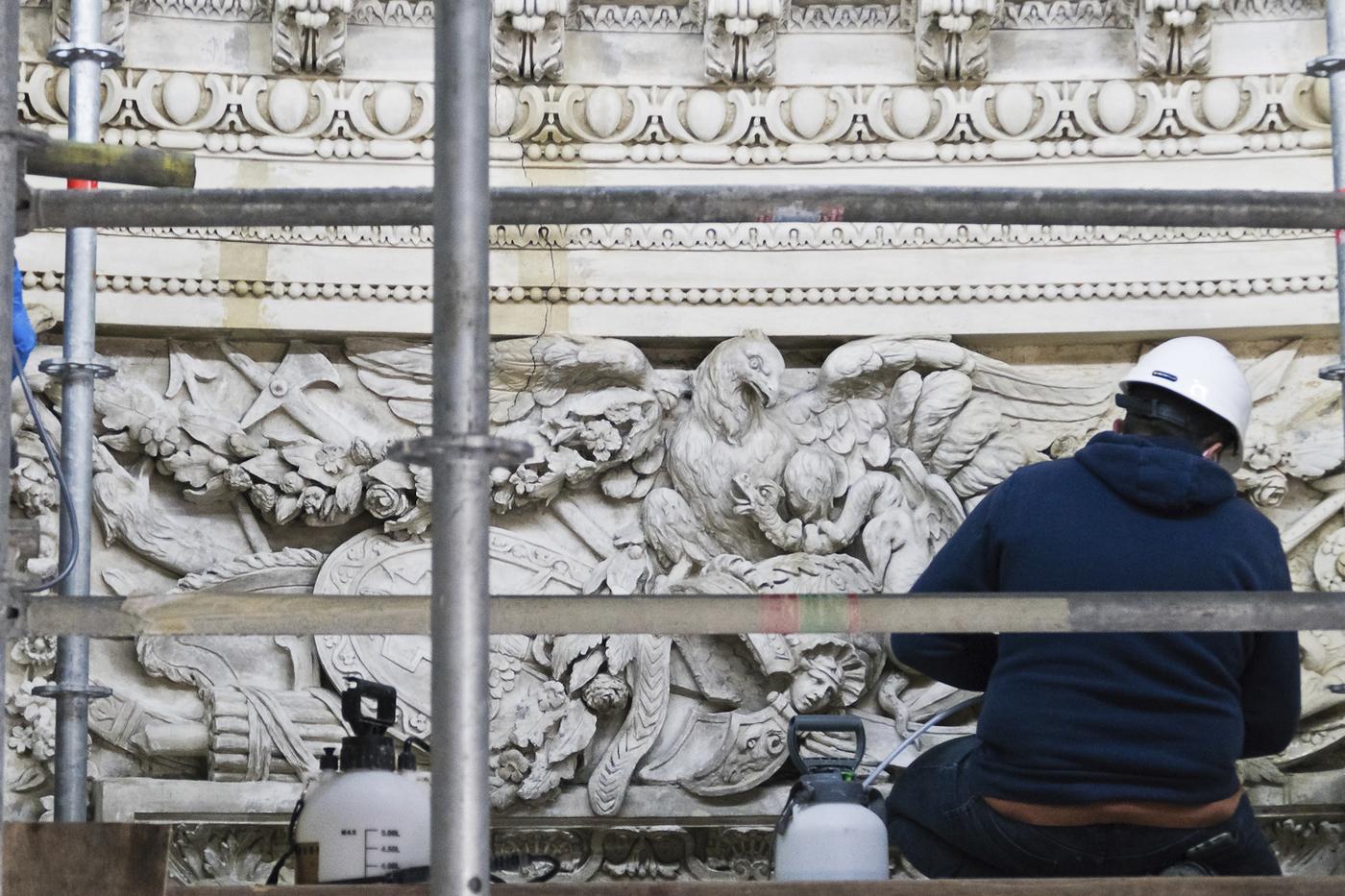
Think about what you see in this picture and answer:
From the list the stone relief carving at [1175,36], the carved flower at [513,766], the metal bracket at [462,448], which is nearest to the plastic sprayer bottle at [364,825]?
the metal bracket at [462,448]

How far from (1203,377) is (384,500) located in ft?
6.15

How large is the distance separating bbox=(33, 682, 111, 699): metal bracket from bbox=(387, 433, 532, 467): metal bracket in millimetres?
2074

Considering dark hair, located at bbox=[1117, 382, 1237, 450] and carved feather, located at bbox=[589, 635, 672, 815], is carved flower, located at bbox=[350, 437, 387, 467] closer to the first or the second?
carved feather, located at bbox=[589, 635, 672, 815]

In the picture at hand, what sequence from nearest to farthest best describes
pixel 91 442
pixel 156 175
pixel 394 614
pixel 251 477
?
pixel 394 614
pixel 156 175
pixel 91 442
pixel 251 477

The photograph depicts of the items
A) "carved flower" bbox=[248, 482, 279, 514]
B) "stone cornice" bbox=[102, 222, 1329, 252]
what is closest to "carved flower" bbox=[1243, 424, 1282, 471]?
"stone cornice" bbox=[102, 222, 1329, 252]

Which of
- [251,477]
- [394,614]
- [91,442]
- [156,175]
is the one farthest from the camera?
[251,477]

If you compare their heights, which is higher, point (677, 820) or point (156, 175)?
point (156, 175)

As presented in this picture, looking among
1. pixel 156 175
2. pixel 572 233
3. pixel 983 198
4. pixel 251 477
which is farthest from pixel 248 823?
pixel 983 198

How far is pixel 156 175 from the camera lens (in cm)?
231

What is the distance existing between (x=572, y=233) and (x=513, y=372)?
1.08 ft

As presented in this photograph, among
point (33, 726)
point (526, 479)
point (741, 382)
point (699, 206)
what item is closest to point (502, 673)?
point (526, 479)

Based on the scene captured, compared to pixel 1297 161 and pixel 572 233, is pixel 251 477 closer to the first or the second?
pixel 572 233

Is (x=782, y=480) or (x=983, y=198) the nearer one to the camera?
(x=983, y=198)

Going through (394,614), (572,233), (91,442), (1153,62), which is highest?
(1153,62)
